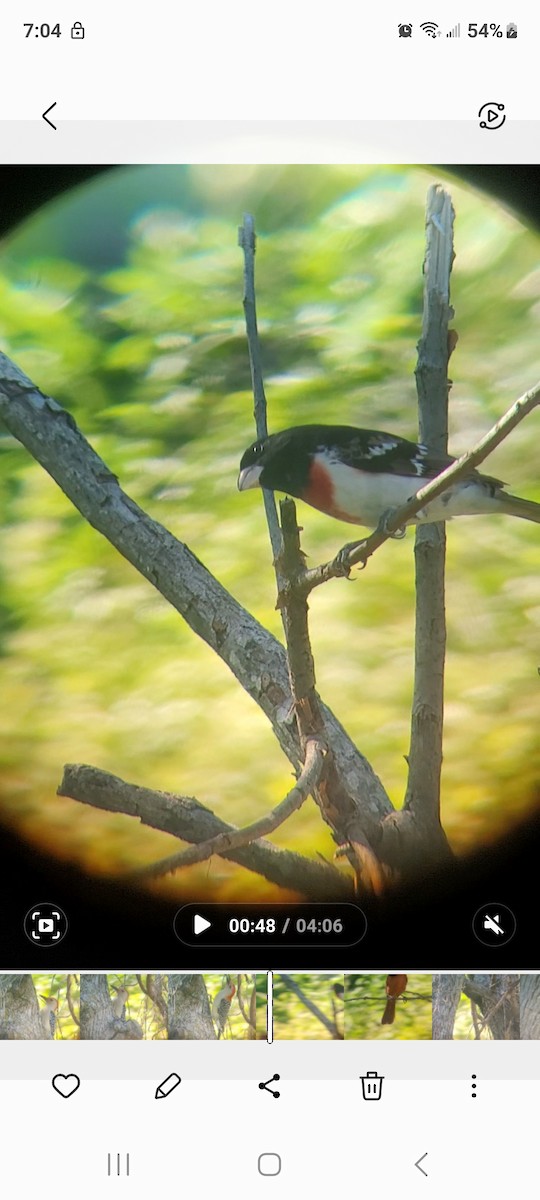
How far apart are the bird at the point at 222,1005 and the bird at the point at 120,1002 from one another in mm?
70

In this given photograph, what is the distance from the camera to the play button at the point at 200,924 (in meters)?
0.70

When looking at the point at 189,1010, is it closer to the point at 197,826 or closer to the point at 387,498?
the point at 197,826

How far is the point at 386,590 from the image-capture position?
702mm

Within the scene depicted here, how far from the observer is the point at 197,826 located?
693mm

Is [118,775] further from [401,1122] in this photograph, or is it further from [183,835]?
[401,1122]

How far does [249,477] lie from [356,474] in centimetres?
8

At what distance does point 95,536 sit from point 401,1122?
51 cm

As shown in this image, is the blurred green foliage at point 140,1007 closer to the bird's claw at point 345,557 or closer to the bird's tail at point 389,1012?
the bird's tail at point 389,1012

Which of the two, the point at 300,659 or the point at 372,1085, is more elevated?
the point at 300,659
